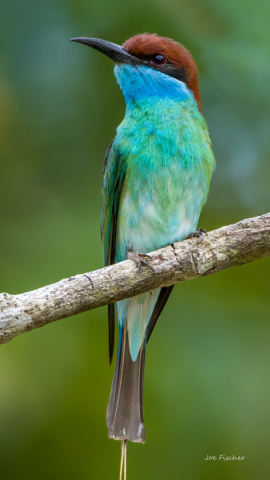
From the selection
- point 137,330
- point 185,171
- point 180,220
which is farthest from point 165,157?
point 137,330

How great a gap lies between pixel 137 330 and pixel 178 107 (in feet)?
4.20

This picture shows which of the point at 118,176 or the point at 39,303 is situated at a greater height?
the point at 118,176

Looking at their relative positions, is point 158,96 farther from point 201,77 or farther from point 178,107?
point 201,77

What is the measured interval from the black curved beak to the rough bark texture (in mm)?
1218

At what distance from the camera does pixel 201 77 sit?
3785mm

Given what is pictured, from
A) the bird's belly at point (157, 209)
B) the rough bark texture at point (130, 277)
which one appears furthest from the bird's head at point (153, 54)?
the rough bark texture at point (130, 277)

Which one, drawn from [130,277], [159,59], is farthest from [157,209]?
[159,59]

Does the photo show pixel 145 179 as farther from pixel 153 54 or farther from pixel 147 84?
pixel 153 54

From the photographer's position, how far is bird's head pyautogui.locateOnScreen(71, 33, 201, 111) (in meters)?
2.98

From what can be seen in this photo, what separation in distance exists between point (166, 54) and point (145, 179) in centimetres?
83

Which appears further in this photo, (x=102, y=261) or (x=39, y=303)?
(x=102, y=261)

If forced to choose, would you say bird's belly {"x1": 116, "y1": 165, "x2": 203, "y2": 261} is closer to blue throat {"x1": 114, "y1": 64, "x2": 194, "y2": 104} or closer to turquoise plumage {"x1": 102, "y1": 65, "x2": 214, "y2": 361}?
turquoise plumage {"x1": 102, "y1": 65, "x2": 214, "y2": 361}

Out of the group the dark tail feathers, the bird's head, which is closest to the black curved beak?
the bird's head

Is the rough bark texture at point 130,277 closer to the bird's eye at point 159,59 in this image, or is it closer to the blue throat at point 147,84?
the blue throat at point 147,84
